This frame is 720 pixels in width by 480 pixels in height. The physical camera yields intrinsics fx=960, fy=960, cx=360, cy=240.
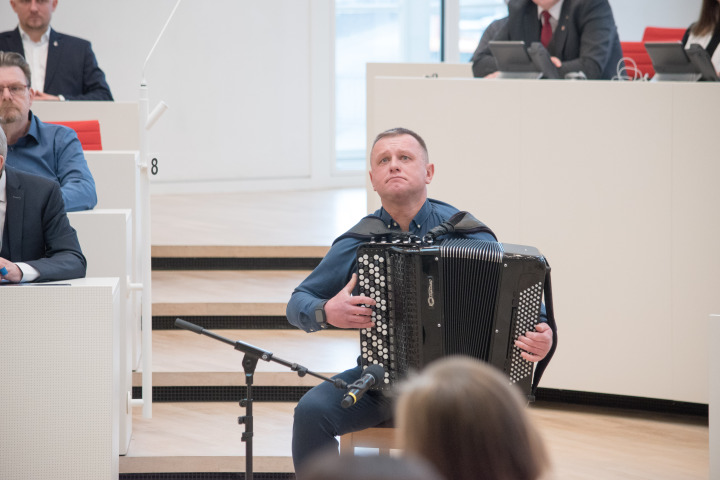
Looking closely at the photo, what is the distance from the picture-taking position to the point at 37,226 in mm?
3168

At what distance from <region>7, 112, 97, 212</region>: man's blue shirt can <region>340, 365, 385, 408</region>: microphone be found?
1649mm

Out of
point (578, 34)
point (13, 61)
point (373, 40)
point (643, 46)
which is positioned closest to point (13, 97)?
point (13, 61)

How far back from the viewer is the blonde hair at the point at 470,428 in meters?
1.11

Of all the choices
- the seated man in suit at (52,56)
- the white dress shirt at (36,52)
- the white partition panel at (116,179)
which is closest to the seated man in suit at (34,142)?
the white partition panel at (116,179)

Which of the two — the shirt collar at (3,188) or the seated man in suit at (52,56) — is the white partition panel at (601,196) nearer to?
the shirt collar at (3,188)

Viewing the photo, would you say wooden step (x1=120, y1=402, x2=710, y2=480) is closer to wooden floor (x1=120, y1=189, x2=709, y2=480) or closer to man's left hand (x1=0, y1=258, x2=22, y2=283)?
wooden floor (x1=120, y1=189, x2=709, y2=480)

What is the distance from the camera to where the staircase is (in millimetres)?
3816

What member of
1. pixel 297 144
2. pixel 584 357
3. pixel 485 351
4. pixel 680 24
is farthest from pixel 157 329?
pixel 680 24

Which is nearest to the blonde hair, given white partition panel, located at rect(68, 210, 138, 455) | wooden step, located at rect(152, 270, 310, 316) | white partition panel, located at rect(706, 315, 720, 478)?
white partition panel, located at rect(706, 315, 720, 478)

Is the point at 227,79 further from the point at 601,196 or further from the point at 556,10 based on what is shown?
the point at 601,196

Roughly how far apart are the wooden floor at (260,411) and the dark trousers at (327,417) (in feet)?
2.02

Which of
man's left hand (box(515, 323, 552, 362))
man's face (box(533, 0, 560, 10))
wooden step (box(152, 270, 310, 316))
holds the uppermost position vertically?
man's face (box(533, 0, 560, 10))

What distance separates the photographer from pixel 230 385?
4.35 m

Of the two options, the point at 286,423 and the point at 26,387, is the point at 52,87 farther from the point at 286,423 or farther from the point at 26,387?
the point at 26,387
